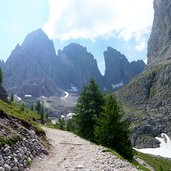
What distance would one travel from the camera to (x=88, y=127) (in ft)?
198

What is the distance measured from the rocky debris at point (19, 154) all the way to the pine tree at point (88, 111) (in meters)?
28.4

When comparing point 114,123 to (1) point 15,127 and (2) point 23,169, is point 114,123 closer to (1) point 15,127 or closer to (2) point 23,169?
(1) point 15,127

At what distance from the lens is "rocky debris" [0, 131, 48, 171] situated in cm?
2231

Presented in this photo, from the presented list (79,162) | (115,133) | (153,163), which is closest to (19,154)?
(79,162)

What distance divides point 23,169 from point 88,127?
120 ft

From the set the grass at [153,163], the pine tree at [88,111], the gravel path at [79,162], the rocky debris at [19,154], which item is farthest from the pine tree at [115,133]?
the grass at [153,163]

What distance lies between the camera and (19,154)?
25438mm

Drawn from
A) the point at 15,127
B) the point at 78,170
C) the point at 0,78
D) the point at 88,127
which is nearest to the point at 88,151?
the point at 15,127

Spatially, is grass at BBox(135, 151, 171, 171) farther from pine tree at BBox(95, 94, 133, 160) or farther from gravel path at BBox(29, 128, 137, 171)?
gravel path at BBox(29, 128, 137, 171)

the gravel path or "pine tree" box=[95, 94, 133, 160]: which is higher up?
"pine tree" box=[95, 94, 133, 160]

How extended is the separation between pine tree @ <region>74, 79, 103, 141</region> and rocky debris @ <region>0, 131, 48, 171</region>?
2842cm

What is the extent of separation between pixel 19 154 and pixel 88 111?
35.6 metres

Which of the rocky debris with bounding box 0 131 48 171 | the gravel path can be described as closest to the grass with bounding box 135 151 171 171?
the gravel path

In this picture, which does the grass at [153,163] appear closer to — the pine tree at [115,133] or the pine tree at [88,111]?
the pine tree at [88,111]
